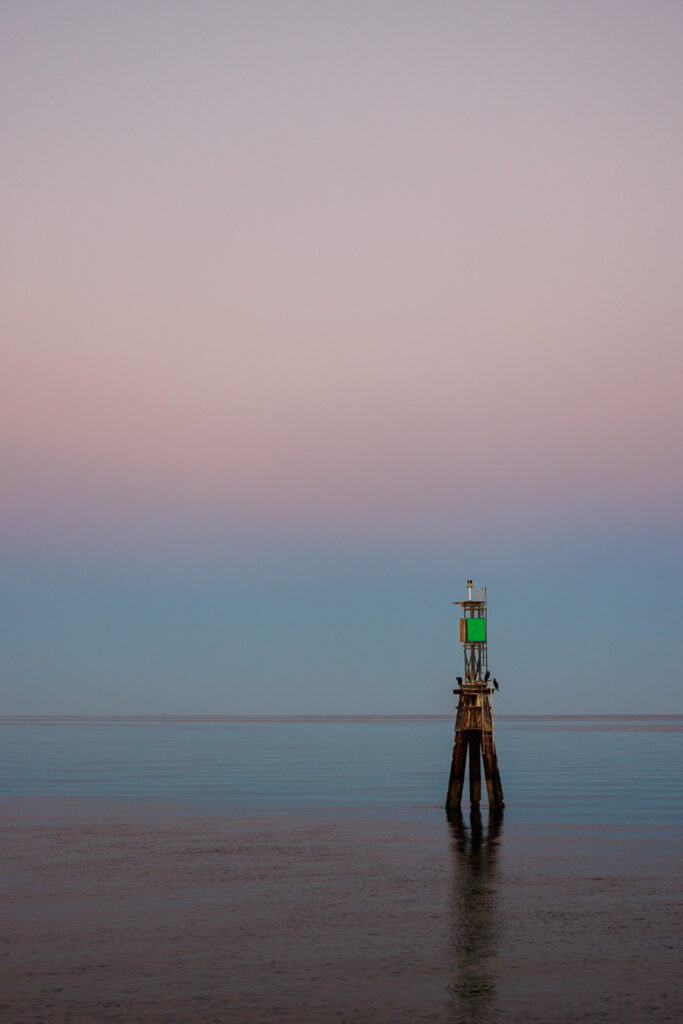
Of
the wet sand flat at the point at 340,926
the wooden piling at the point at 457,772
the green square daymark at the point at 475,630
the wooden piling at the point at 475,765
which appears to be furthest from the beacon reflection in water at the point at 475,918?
the green square daymark at the point at 475,630

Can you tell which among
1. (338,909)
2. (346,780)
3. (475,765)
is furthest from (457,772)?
(346,780)

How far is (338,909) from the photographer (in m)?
32.0

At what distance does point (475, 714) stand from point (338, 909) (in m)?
18.5

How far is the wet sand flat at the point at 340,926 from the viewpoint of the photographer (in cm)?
2247

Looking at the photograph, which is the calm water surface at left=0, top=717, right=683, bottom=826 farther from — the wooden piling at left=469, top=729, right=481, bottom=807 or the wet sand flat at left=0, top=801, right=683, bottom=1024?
the wet sand flat at left=0, top=801, right=683, bottom=1024

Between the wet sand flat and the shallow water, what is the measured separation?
84 mm

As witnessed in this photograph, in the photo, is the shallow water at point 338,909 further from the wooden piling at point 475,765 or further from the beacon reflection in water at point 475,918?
the wooden piling at point 475,765

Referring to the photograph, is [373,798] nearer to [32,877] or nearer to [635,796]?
[635,796]

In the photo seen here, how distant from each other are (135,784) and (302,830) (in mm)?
30255

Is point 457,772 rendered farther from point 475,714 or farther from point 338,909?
point 338,909

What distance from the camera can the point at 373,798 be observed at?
220ft

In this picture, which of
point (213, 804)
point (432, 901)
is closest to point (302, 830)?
point (213, 804)

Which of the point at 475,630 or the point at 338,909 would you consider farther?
the point at 475,630

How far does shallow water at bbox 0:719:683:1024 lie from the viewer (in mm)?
22734
